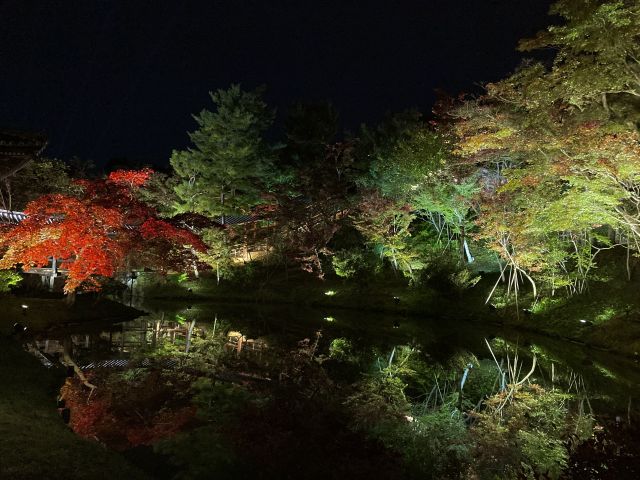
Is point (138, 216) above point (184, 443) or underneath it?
above

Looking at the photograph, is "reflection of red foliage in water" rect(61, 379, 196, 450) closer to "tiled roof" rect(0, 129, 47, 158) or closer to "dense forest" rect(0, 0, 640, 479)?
"dense forest" rect(0, 0, 640, 479)

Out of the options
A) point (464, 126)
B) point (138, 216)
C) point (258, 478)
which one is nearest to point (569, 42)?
point (464, 126)

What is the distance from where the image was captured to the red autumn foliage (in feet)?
43.2

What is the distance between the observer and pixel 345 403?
336 inches

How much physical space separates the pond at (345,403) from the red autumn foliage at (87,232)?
234 cm

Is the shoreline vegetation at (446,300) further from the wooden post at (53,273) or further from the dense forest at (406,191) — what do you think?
the wooden post at (53,273)

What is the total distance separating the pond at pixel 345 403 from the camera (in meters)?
5.96

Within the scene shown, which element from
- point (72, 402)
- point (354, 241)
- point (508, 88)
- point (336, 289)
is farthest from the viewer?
point (354, 241)

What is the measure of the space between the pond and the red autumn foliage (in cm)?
234

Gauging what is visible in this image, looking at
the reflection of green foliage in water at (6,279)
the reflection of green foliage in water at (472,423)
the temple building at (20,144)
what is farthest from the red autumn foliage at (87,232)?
the reflection of green foliage in water at (472,423)

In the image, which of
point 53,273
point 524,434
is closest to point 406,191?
point 53,273

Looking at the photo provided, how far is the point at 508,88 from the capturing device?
42.4 feet

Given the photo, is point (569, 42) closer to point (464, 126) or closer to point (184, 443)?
point (464, 126)

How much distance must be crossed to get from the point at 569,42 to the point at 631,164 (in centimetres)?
324
